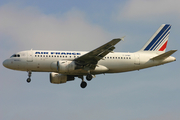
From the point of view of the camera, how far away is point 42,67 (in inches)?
1834

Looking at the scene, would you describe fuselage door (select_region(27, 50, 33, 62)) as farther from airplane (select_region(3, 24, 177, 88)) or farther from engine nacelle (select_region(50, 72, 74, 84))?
engine nacelle (select_region(50, 72, 74, 84))

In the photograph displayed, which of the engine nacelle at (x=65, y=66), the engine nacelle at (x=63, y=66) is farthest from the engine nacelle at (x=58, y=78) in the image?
the engine nacelle at (x=65, y=66)

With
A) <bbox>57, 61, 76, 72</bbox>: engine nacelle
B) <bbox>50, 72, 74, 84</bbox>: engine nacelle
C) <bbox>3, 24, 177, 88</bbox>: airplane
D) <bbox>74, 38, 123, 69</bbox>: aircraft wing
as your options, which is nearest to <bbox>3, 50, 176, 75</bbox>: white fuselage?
<bbox>3, 24, 177, 88</bbox>: airplane

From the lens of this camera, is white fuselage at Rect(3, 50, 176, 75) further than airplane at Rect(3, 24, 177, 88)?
Yes

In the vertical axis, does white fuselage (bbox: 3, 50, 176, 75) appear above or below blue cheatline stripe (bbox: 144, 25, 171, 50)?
below

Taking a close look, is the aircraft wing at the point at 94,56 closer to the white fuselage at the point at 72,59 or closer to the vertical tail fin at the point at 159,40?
the white fuselage at the point at 72,59

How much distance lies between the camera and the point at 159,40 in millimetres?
53156

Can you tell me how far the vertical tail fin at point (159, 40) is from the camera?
171 feet

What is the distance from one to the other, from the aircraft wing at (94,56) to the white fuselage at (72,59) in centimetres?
91

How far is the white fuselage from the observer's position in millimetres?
46719

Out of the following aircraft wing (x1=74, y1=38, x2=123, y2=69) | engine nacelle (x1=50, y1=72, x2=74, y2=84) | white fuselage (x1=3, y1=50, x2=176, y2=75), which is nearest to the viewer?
aircraft wing (x1=74, y1=38, x2=123, y2=69)

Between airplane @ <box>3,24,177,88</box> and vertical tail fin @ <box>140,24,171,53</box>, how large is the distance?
135 cm

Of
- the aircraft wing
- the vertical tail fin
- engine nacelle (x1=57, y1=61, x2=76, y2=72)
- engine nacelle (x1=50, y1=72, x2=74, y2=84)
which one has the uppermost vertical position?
the vertical tail fin

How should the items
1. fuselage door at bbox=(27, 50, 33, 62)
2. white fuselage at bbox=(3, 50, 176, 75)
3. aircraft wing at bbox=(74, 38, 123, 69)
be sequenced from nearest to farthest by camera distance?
aircraft wing at bbox=(74, 38, 123, 69) → white fuselage at bbox=(3, 50, 176, 75) → fuselage door at bbox=(27, 50, 33, 62)
